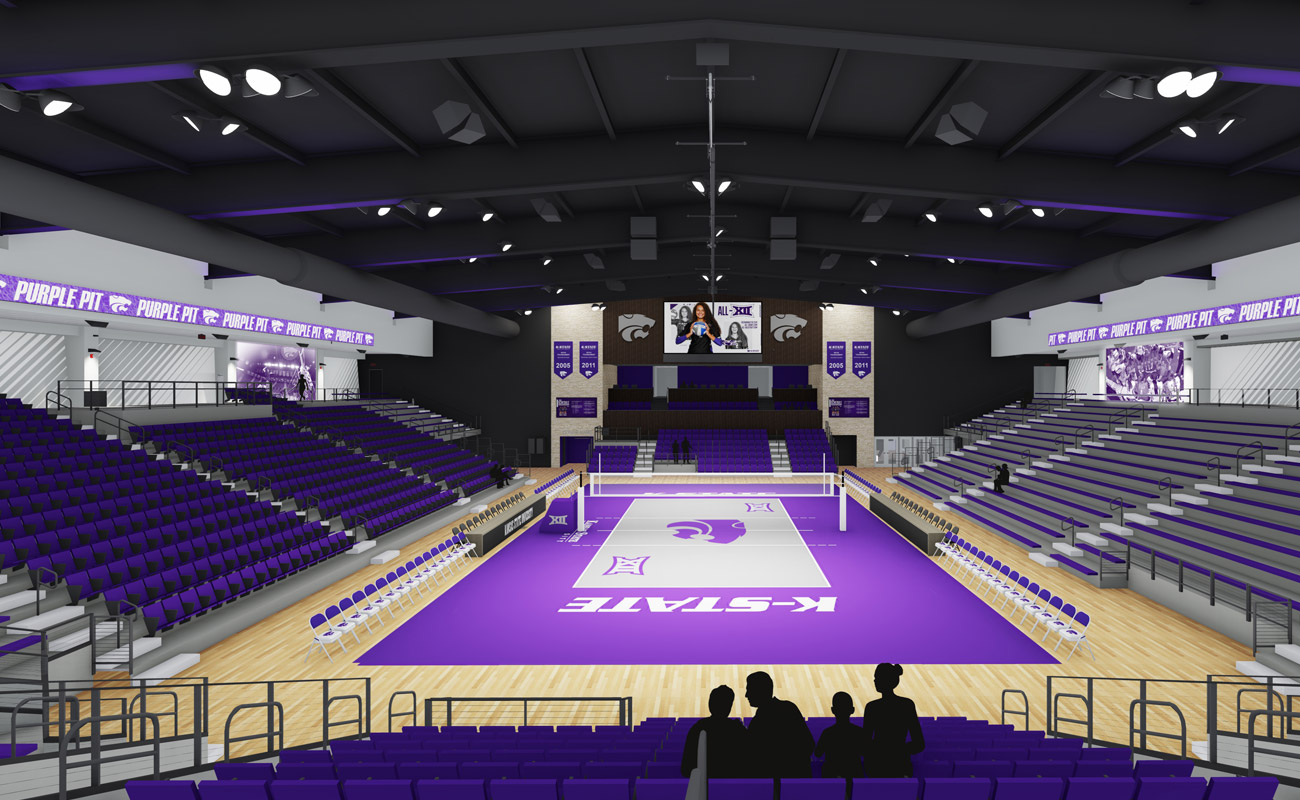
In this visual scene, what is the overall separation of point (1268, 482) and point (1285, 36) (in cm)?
1187

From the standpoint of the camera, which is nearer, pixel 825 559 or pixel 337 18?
pixel 337 18

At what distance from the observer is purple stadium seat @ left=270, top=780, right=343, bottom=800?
410cm

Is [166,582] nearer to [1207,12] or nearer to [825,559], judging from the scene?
[825,559]

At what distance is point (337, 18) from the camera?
592 centimetres

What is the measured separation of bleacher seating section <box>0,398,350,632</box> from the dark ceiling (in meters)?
4.40

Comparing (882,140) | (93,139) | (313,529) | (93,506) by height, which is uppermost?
(882,140)

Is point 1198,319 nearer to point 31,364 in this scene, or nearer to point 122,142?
point 122,142

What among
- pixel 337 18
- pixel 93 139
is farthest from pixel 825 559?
pixel 93 139

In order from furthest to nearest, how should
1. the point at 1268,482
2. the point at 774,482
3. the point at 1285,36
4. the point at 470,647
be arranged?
1. the point at 774,482
2. the point at 1268,482
3. the point at 470,647
4. the point at 1285,36

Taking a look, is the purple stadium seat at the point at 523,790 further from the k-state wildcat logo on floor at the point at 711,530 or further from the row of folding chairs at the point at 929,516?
the row of folding chairs at the point at 929,516

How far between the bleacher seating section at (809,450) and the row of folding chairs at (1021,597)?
1570 cm

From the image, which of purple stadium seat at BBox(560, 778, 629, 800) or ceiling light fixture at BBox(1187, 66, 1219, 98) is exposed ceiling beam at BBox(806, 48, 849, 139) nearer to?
ceiling light fixture at BBox(1187, 66, 1219, 98)

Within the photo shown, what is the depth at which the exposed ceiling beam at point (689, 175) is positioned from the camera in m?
10.5

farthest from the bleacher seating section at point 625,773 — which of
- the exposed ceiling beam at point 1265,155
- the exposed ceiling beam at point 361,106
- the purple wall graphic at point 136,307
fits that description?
the purple wall graphic at point 136,307
